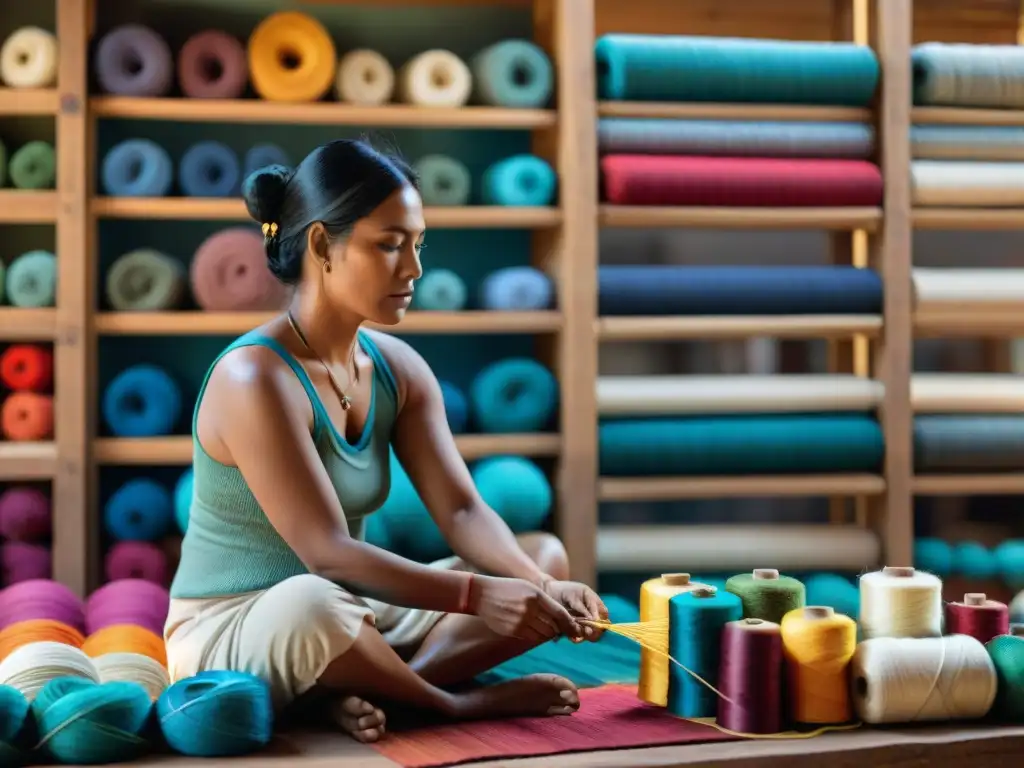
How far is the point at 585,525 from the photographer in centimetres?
348

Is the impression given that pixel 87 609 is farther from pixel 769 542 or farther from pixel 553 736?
pixel 769 542

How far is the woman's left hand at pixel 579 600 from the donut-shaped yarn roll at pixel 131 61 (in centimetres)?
192

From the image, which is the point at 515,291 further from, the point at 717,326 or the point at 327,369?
the point at 327,369

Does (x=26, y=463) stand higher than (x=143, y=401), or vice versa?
(x=143, y=401)

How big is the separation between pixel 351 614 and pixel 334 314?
512 mm

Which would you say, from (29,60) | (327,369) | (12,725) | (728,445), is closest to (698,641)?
(327,369)

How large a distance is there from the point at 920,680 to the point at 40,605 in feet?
5.92

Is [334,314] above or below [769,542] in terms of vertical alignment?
above


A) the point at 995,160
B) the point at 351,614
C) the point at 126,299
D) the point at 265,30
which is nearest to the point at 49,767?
the point at 351,614

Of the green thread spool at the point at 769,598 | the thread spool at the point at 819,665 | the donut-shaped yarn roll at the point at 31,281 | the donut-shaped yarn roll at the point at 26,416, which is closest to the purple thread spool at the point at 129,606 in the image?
the donut-shaped yarn roll at the point at 26,416

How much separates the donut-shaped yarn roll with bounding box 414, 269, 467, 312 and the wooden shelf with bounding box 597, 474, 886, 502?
24.3 inches

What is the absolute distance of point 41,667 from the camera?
2098 millimetres

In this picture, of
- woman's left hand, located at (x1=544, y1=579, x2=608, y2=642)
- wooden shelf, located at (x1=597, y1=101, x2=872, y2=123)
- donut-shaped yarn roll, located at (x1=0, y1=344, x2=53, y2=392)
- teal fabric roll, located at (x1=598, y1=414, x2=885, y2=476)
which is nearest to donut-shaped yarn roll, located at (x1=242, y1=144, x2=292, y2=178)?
donut-shaped yarn roll, located at (x1=0, y1=344, x2=53, y2=392)

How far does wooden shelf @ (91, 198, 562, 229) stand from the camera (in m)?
3.40
